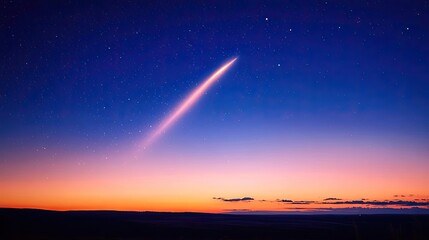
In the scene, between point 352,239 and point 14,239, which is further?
point 352,239

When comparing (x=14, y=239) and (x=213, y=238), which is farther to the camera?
(x=213, y=238)

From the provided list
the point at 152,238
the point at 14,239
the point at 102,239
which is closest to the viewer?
the point at 14,239

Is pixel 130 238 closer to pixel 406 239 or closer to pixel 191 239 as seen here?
pixel 191 239

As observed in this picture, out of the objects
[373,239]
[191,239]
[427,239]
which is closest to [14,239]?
[191,239]

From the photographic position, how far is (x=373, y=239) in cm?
3466

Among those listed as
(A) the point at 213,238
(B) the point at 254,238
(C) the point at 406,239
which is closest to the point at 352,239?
(C) the point at 406,239

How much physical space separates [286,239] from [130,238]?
43.2 feet

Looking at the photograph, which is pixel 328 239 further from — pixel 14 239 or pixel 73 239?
pixel 14 239

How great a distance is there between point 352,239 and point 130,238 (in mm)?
19101

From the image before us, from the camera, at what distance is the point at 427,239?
32125 mm

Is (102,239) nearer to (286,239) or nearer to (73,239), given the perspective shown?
(73,239)

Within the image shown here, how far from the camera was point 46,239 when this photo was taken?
31.1 metres

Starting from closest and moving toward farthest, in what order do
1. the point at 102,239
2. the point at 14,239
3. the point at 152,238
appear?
1. the point at 14,239
2. the point at 102,239
3. the point at 152,238

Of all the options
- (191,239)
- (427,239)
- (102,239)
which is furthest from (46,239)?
(427,239)
